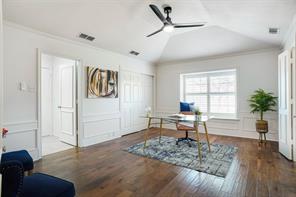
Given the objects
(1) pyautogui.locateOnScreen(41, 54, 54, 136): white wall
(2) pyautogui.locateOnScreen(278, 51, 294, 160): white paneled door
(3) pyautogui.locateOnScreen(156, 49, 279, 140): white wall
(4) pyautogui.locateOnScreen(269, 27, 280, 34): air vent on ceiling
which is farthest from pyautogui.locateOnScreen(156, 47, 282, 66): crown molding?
(1) pyautogui.locateOnScreen(41, 54, 54, 136): white wall

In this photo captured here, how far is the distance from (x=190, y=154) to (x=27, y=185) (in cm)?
282

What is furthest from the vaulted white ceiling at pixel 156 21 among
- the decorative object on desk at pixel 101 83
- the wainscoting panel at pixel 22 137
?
the wainscoting panel at pixel 22 137

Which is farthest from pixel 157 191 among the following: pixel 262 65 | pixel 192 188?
pixel 262 65

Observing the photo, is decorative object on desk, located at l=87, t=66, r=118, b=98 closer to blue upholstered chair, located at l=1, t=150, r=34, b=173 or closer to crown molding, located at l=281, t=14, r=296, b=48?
blue upholstered chair, located at l=1, t=150, r=34, b=173

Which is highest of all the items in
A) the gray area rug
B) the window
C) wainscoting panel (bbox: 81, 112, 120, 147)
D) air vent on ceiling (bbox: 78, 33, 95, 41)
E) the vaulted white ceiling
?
the vaulted white ceiling

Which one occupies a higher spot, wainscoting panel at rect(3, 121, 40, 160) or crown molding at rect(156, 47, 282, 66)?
crown molding at rect(156, 47, 282, 66)

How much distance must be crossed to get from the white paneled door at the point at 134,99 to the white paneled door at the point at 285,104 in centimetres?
381

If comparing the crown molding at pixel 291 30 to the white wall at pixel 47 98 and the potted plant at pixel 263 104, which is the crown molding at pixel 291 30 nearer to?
the potted plant at pixel 263 104

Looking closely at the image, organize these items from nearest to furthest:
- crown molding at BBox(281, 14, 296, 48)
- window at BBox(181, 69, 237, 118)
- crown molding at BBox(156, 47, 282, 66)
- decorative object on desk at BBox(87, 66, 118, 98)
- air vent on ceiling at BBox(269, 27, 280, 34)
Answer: crown molding at BBox(281, 14, 296, 48) → air vent on ceiling at BBox(269, 27, 280, 34) → decorative object on desk at BBox(87, 66, 118, 98) → crown molding at BBox(156, 47, 282, 66) → window at BBox(181, 69, 237, 118)

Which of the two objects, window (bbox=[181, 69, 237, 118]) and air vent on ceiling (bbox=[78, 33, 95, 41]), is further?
Result: window (bbox=[181, 69, 237, 118])

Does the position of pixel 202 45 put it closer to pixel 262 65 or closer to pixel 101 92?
pixel 262 65

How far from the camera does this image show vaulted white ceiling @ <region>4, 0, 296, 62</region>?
9.34 ft

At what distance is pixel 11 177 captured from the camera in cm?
102

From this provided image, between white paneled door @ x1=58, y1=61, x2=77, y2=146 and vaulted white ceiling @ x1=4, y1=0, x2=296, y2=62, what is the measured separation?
1037mm
